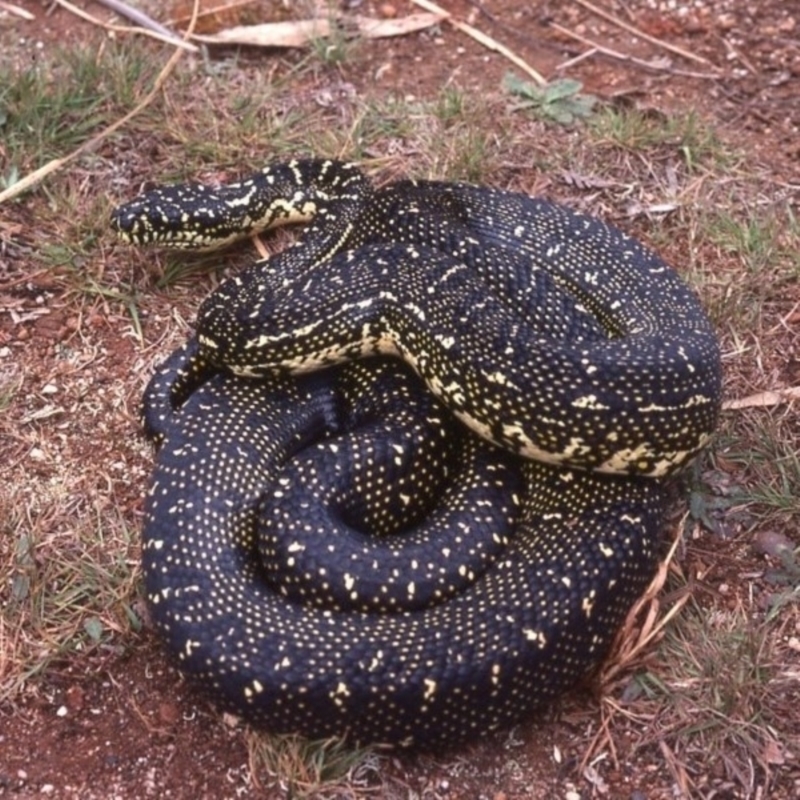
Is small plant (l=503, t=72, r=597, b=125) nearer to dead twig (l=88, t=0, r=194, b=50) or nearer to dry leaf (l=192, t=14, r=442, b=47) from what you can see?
dry leaf (l=192, t=14, r=442, b=47)

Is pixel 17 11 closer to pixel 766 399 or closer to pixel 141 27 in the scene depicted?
→ pixel 141 27

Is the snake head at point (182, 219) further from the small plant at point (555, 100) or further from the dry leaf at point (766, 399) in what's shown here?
the dry leaf at point (766, 399)

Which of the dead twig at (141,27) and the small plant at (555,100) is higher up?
the small plant at (555,100)

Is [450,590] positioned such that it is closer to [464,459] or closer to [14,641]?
[464,459]

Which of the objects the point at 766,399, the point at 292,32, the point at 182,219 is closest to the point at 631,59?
the point at 292,32

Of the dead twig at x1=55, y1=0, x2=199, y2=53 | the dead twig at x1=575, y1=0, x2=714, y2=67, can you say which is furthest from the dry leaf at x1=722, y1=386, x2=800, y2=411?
the dead twig at x1=55, y1=0, x2=199, y2=53

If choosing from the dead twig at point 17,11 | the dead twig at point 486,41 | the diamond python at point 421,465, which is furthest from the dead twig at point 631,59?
the dead twig at point 17,11
